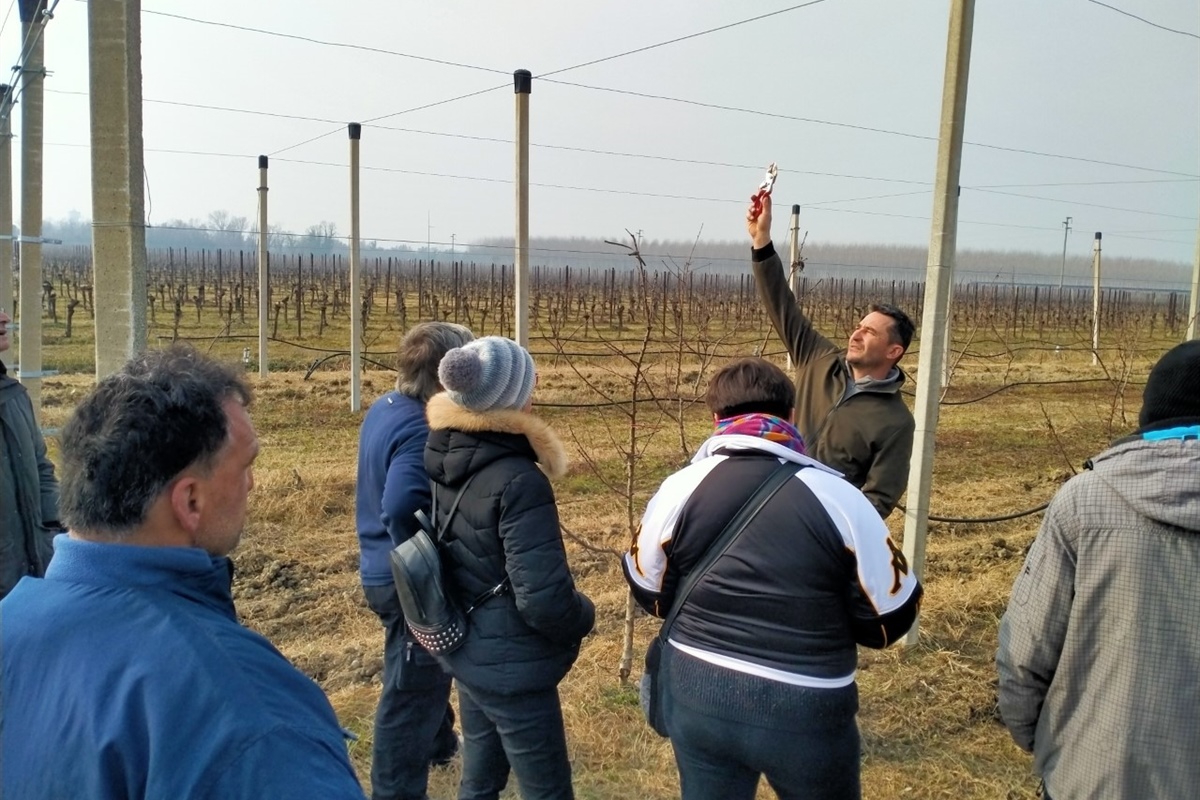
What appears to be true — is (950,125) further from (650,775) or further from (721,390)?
(650,775)

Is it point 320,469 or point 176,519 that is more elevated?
point 176,519

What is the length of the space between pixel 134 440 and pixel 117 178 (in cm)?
176

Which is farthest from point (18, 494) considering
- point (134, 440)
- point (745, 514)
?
point (745, 514)

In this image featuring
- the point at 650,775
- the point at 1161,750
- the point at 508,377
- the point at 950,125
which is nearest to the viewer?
the point at 1161,750

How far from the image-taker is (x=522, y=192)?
511 cm

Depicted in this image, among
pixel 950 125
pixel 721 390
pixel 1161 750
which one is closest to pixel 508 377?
pixel 721 390

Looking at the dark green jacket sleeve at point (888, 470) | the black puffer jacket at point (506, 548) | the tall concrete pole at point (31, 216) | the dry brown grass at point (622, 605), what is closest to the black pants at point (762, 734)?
the black puffer jacket at point (506, 548)

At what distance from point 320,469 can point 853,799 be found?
7040 millimetres

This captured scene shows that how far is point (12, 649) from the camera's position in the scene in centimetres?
103

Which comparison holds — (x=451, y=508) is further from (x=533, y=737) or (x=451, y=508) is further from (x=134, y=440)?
(x=134, y=440)

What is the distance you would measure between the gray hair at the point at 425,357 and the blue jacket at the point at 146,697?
1.68 meters

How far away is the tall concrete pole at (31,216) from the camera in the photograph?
14.0ft

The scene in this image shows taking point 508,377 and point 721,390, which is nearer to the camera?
point 721,390

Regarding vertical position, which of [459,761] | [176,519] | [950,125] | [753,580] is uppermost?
[950,125]
